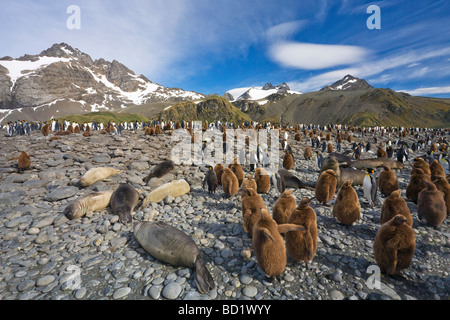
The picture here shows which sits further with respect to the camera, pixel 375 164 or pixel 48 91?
pixel 48 91

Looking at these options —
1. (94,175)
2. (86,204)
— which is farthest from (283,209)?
(94,175)

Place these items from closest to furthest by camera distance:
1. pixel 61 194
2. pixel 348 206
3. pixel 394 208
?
pixel 394 208 → pixel 348 206 → pixel 61 194

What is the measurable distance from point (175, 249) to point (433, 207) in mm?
6118

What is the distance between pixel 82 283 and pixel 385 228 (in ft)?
17.3

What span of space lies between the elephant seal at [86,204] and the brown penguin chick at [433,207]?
8831mm

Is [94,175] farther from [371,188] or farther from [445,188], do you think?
[445,188]

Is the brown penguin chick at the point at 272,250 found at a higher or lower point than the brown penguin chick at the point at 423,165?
lower

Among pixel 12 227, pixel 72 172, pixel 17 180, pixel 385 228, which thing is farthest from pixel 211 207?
pixel 17 180

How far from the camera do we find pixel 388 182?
736 cm

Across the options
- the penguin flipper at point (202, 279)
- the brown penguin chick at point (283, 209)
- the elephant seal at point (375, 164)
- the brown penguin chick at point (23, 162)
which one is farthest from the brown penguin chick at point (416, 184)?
the brown penguin chick at point (23, 162)

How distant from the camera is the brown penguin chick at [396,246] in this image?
338 centimetres

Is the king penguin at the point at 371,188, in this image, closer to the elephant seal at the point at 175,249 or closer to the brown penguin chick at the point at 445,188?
the brown penguin chick at the point at 445,188

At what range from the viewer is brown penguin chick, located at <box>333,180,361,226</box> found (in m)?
5.02

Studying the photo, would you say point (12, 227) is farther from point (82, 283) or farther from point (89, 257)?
point (82, 283)
